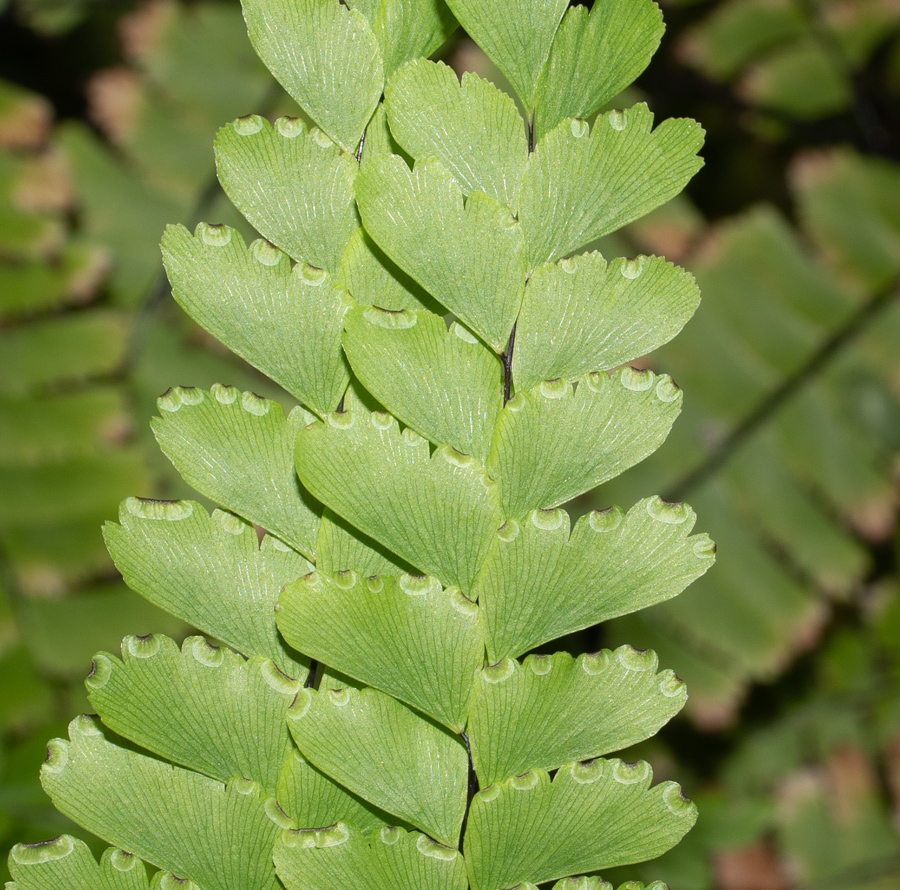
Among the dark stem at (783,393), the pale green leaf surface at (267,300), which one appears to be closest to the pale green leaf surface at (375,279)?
the pale green leaf surface at (267,300)

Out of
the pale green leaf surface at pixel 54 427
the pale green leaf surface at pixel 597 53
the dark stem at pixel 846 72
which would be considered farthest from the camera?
the dark stem at pixel 846 72

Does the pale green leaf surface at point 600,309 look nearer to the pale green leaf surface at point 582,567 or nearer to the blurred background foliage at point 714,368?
the pale green leaf surface at point 582,567

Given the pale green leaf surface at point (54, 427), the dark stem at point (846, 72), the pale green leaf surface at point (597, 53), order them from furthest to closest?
the dark stem at point (846, 72) → the pale green leaf surface at point (54, 427) → the pale green leaf surface at point (597, 53)

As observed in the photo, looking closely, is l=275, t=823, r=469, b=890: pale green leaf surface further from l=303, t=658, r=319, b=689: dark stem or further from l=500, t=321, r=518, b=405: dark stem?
l=500, t=321, r=518, b=405: dark stem

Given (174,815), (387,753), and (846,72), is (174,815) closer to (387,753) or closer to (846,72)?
(387,753)

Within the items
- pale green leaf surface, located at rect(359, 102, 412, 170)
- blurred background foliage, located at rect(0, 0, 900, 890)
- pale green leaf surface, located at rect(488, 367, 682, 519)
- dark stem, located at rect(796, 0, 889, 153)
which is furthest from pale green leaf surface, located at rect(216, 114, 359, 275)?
dark stem, located at rect(796, 0, 889, 153)

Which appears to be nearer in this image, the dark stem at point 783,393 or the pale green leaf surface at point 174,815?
the pale green leaf surface at point 174,815

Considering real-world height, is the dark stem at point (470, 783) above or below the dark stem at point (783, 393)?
below

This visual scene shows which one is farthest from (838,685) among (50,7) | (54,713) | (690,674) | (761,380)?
(50,7)
